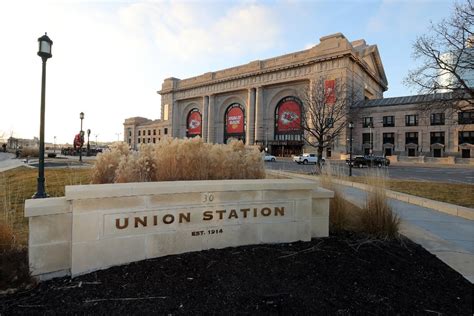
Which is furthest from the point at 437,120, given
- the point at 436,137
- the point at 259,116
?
the point at 259,116

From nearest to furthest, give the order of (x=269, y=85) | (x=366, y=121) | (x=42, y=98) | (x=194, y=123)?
(x=42, y=98) < (x=366, y=121) < (x=269, y=85) < (x=194, y=123)

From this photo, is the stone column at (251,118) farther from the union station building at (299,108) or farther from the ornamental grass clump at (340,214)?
the ornamental grass clump at (340,214)

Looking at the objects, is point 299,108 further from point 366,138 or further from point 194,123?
point 194,123

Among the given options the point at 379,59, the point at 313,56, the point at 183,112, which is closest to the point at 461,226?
the point at 313,56

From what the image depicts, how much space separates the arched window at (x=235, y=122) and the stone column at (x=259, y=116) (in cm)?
617

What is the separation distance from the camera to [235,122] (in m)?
77.9

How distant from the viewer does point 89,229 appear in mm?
3033

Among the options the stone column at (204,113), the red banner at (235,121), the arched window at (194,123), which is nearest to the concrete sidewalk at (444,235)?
the red banner at (235,121)

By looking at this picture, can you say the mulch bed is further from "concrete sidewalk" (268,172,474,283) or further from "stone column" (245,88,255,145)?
"stone column" (245,88,255,145)

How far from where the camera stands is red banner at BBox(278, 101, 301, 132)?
65.5 meters

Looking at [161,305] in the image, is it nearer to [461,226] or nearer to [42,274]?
[42,274]

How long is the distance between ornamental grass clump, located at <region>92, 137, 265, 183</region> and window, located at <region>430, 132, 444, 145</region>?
6002 cm

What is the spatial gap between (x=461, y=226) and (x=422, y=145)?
56957 millimetres

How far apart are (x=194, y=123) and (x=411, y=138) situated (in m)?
61.5
